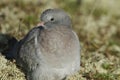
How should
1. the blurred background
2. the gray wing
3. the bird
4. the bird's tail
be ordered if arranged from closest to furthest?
the bird < the gray wing < the blurred background < the bird's tail

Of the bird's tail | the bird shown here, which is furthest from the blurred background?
the bird

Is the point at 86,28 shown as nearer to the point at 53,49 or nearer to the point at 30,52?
the point at 30,52

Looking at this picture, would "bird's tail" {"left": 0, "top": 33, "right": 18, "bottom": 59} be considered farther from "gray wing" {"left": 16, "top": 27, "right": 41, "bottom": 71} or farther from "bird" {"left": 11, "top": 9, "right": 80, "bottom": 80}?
"bird" {"left": 11, "top": 9, "right": 80, "bottom": 80}

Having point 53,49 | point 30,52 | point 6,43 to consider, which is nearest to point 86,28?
point 6,43

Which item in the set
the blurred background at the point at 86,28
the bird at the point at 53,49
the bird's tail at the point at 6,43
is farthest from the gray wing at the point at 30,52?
the bird's tail at the point at 6,43

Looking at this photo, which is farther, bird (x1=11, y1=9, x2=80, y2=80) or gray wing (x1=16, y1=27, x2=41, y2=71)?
gray wing (x1=16, y1=27, x2=41, y2=71)
